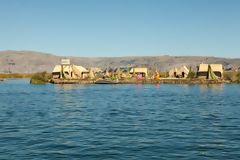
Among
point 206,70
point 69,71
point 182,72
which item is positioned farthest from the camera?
point 182,72

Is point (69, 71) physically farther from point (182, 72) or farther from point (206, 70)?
point (206, 70)

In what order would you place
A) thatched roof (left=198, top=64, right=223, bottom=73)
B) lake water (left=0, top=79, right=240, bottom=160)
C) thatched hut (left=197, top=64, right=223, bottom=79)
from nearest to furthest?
lake water (left=0, top=79, right=240, bottom=160), thatched hut (left=197, top=64, right=223, bottom=79), thatched roof (left=198, top=64, right=223, bottom=73)

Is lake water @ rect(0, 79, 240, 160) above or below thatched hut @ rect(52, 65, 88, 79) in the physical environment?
below

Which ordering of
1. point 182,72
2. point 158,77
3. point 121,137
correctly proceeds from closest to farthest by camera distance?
point 121,137 < point 158,77 < point 182,72

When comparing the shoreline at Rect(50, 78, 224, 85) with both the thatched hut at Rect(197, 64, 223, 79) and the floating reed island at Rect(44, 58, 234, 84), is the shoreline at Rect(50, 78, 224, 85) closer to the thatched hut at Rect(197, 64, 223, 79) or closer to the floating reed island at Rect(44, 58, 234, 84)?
the floating reed island at Rect(44, 58, 234, 84)

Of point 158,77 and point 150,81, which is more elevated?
point 158,77

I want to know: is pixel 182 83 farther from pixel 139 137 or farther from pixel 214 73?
pixel 139 137

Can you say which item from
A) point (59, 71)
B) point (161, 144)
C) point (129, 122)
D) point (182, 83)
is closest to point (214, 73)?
point (182, 83)

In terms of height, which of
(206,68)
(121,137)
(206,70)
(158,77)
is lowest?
(121,137)

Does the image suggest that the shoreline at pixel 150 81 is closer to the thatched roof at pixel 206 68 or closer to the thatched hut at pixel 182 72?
the thatched roof at pixel 206 68

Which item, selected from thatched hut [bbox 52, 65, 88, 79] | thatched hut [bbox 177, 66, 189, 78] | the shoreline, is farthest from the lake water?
thatched hut [bbox 177, 66, 189, 78]

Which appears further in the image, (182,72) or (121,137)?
(182,72)

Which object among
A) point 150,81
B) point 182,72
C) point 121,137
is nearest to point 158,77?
point 150,81

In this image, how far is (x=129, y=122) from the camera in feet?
79.9
